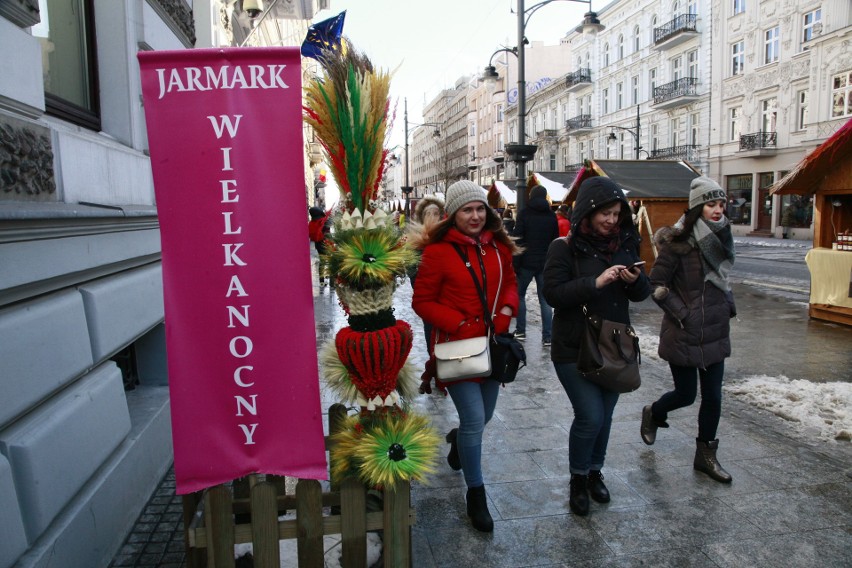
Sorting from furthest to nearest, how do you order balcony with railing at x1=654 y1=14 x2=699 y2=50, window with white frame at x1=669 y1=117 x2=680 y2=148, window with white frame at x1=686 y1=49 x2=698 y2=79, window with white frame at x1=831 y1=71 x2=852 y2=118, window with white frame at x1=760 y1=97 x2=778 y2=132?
1. window with white frame at x1=669 y1=117 x2=680 y2=148
2. window with white frame at x1=686 y1=49 x2=698 y2=79
3. balcony with railing at x1=654 y1=14 x2=699 y2=50
4. window with white frame at x1=760 y1=97 x2=778 y2=132
5. window with white frame at x1=831 y1=71 x2=852 y2=118

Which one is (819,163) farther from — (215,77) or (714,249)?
(215,77)

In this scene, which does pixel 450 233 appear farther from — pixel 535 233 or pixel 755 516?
pixel 535 233

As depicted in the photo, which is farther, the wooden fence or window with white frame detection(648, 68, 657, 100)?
window with white frame detection(648, 68, 657, 100)

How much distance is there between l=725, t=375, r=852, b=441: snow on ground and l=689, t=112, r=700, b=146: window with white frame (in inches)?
1378

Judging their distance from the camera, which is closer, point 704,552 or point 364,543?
point 364,543

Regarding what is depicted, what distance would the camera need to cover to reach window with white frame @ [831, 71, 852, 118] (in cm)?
2738

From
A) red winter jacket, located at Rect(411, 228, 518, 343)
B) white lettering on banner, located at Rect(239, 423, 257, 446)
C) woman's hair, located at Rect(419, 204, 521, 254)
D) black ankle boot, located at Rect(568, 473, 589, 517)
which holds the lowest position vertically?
black ankle boot, located at Rect(568, 473, 589, 517)

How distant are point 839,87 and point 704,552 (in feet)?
104

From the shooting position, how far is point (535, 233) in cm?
783

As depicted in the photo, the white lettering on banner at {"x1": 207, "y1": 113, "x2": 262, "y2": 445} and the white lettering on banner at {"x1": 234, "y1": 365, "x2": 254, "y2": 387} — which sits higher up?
the white lettering on banner at {"x1": 207, "y1": 113, "x2": 262, "y2": 445}

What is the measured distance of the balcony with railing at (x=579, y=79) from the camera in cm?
4893

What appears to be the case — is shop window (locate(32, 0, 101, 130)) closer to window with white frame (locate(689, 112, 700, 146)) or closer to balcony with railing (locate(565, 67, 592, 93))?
window with white frame (locate(689, 112, 700, 146))

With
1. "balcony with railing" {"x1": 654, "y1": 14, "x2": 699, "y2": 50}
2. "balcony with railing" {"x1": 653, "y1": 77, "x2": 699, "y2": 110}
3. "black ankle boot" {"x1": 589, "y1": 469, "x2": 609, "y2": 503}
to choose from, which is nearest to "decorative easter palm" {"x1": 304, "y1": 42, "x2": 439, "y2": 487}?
"black ankle boot" {"x1": 589, "y1": 469, "x2": 609, "y2": 503}

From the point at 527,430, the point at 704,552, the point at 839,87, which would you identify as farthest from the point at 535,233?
the point at 839,87
